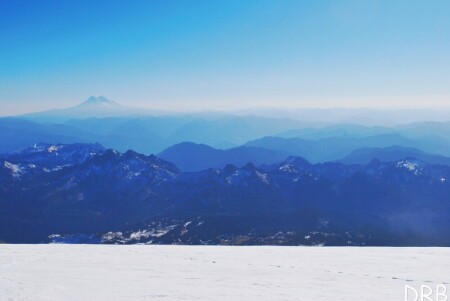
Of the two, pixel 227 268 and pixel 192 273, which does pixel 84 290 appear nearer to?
pixel 192 273

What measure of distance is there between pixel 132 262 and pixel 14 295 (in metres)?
9.78

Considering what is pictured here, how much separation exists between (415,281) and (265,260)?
32.4 ft

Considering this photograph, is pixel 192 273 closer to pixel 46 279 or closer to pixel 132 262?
pixel 132 262

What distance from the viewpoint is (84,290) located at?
716 inches

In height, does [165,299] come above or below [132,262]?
above

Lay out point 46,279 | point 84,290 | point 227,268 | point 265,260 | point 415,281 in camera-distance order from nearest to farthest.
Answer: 1. point 84,290
2. point 46,279
3. point 415,281
4. point 227,268
5. point 265,260

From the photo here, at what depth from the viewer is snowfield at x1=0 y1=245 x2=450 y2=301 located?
18.1m

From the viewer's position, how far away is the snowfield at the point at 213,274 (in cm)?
1812

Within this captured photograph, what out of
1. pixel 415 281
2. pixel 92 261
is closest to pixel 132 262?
pixel 92 261

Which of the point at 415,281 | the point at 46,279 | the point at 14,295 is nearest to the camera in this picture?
the point at 14,295

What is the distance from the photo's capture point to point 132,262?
26031 millimetres

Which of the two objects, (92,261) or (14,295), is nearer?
(14,295)

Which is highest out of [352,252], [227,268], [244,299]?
[244,299]

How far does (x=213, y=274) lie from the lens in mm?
22625
